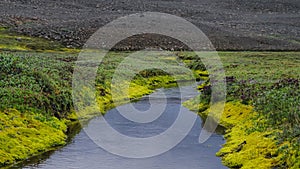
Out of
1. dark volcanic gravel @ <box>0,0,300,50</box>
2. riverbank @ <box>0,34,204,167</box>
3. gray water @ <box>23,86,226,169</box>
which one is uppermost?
dark volcanic gravel @ <box>0,0,300,50</box>

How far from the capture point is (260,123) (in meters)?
41.9

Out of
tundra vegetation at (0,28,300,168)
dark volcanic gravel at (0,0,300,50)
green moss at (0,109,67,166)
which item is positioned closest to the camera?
tundra vegetation at (0,28,300,168)

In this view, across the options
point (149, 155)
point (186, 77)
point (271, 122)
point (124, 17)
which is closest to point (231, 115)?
point (271, 122)

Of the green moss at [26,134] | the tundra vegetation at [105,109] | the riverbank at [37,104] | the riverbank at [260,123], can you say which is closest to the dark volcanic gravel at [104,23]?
the riverbank at [37,104]

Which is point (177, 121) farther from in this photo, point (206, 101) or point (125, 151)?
point (125, 151)

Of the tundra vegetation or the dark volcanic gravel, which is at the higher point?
the dark volcanic gravel

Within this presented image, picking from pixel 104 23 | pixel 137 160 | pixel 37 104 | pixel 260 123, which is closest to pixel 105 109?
pixel 37 104

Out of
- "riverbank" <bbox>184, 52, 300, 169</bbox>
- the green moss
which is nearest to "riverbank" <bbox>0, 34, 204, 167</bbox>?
the green moss

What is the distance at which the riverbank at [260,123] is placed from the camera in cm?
3415

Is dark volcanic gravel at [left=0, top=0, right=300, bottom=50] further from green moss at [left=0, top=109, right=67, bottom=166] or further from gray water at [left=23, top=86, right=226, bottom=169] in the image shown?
green moss at [left=0, top=109, right=67, bottom=166]

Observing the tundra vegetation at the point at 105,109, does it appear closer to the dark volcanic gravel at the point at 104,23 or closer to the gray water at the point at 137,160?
the gray water at the point at 137,160

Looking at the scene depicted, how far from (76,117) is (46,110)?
4683 millimetres

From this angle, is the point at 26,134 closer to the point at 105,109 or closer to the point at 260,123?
the point at 105,109

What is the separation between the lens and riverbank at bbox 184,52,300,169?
34.2 metres
